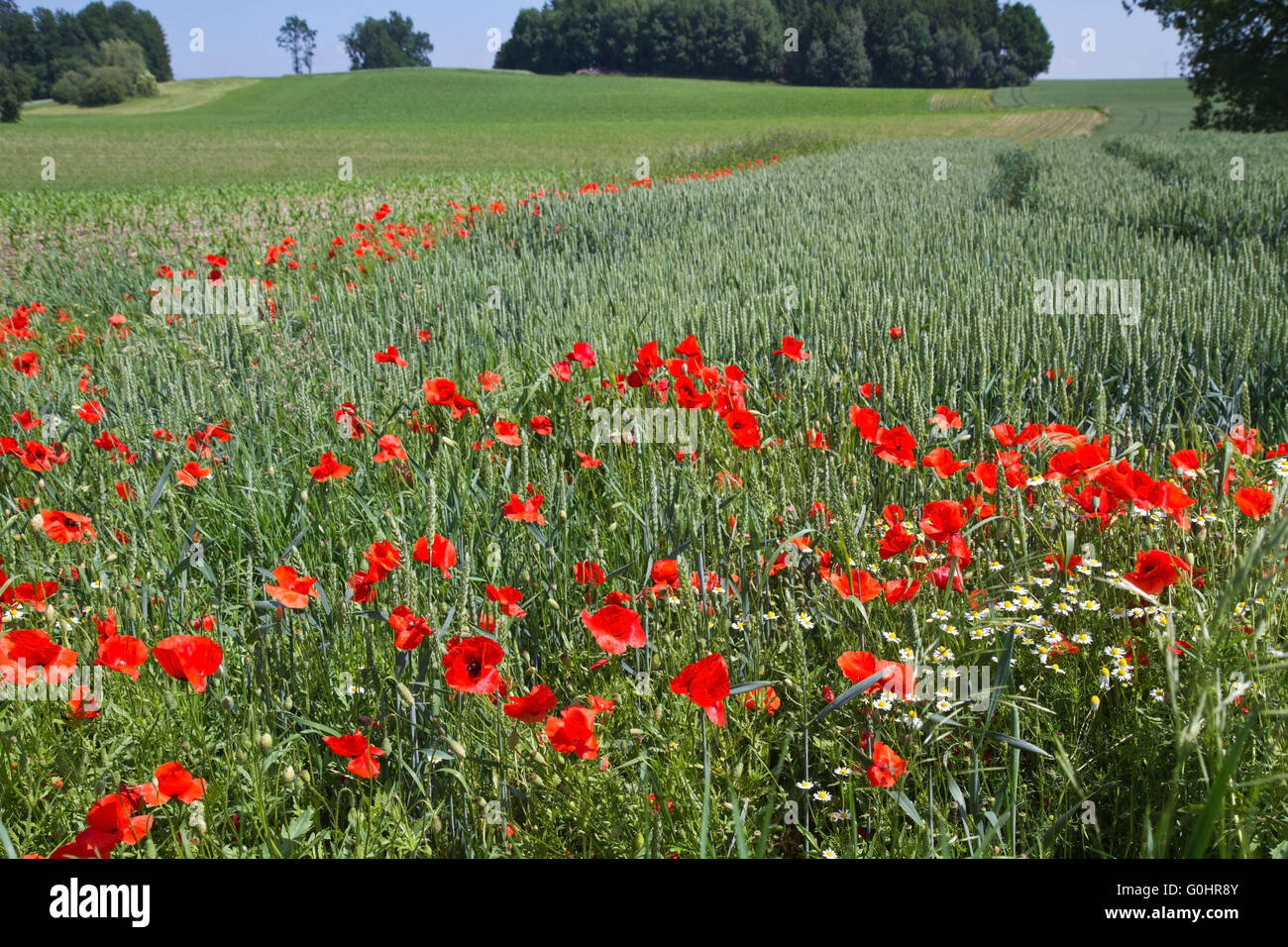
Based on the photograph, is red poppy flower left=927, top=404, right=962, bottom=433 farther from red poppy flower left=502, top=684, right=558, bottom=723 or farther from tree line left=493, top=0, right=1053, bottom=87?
tree line left=493, top=0, right=1053, bottom=87

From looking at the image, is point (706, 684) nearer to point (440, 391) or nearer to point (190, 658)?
point (190, 658)

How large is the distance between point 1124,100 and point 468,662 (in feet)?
220

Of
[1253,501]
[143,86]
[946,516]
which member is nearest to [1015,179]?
[1253,501]

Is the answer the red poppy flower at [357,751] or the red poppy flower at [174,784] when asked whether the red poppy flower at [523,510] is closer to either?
the red poppy flower at [357,751]

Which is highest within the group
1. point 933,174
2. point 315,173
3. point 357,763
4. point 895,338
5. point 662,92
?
point 662,92

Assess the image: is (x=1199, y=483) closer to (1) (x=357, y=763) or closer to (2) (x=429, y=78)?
(1) (x=357, y=763)

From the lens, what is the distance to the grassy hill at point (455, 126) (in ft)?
72.7

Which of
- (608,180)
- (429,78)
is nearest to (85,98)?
(429,78)

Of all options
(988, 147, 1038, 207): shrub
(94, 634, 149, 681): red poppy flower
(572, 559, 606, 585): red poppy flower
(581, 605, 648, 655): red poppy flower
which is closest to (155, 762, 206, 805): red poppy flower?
(94, 634, 149, 681): red poppy flower

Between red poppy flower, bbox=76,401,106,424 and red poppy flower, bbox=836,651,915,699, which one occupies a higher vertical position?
red poppy flower, bbox=76,401,106,424

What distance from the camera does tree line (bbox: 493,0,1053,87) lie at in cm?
7238

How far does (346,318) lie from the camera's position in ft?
15.5

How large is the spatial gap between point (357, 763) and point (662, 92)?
2506 inches

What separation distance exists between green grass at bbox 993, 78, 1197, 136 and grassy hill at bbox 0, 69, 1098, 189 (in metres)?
2.27
